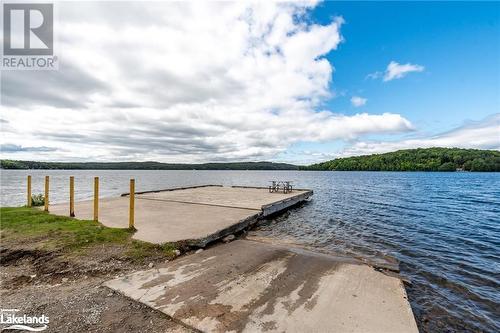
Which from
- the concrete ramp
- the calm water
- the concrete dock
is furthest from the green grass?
the calm water

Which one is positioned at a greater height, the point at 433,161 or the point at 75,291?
the point at 433,161

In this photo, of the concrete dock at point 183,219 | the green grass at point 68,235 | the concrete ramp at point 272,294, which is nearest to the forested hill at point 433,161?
the concrete dock at point 183,219

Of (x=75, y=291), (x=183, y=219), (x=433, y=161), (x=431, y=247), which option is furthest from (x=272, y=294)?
(x=433, y=161)

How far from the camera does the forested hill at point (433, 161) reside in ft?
320

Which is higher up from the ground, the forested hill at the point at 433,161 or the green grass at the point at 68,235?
the forested hill at the point at 433,161

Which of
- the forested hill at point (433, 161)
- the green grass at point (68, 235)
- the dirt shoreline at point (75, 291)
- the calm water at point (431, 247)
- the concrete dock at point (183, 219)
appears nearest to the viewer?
the dirt shoreline at point (75, 291)

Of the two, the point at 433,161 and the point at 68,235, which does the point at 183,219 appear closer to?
the point at 68,235

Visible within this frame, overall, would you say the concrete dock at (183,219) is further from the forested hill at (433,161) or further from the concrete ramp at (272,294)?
the forested hill at (433,161)

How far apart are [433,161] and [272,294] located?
12872cm

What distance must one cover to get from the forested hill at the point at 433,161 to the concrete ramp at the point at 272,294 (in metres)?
122

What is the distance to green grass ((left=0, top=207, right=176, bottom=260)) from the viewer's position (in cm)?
633

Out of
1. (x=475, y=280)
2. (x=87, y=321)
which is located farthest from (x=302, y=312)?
(x=475, y=280)

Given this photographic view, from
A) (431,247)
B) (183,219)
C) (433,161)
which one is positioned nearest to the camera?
(431,247)

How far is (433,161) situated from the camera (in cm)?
10731
